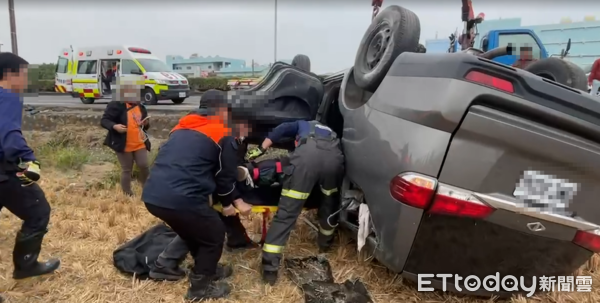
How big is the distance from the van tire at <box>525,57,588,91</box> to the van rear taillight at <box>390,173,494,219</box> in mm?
1438

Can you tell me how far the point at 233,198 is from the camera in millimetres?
2939

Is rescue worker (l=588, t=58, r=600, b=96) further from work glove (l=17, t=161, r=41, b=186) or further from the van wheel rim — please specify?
work glove (l=17, t=161, r=41, b=186)

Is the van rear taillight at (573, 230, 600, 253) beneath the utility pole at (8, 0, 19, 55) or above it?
beneath

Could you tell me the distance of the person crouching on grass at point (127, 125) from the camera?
4.73 meters

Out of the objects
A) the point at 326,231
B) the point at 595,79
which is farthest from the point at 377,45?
the point at 595,79

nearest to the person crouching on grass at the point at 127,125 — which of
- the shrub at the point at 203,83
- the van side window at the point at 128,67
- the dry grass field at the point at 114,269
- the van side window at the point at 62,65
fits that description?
the dry grass field at the point at 114,269

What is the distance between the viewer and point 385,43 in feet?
9.32

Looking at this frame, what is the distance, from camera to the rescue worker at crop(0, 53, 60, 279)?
8.65 ft

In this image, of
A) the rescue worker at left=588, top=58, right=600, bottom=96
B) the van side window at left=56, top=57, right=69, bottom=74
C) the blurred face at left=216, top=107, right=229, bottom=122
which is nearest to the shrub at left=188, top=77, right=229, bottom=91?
the van side window at left=56, top=57, right=69, bottom=74

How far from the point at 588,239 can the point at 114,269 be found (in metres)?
2.88

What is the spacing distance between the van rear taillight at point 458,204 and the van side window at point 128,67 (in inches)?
Result: 606

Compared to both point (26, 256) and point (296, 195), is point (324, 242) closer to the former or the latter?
point (296, 195)

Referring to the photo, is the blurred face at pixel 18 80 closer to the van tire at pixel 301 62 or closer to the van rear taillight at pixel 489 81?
the van tire at pixel 301 62

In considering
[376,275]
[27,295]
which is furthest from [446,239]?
[27,295]
